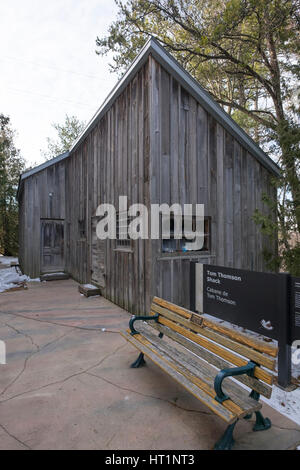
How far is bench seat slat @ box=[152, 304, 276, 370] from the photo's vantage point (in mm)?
2221

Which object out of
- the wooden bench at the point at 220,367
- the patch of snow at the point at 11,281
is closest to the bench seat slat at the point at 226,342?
the wooden bench at the point at 220,367

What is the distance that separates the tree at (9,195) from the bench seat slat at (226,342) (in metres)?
22.7

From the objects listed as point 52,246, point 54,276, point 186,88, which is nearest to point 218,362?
point 186,88

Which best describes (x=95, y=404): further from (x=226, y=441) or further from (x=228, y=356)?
(x=228, y=356)

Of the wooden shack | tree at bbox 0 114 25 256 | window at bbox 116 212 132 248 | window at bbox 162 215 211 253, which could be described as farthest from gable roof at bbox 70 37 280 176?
tree at bbox 0 114 25 256

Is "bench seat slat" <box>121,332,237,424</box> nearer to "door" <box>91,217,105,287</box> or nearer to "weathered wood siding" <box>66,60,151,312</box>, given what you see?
"weathered wood siding" <box>66,60,151,312</box>

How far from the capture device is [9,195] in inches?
910

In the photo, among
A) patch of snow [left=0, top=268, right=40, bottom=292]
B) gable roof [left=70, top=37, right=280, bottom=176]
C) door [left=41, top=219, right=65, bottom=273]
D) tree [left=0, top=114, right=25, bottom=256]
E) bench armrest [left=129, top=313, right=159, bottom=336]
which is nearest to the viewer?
bench armrest [left=129, top=313, right=159, bottom=336]

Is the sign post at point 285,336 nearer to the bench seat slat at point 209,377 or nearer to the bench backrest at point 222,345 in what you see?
the bench backrest at point 222,345

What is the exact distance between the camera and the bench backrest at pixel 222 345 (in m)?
2.22

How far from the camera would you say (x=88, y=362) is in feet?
12.2

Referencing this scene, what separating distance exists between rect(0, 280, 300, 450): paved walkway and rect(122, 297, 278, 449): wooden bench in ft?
0.81
